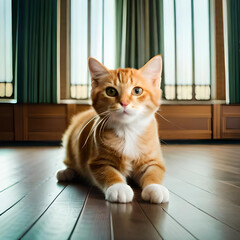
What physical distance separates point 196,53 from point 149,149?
3.92m

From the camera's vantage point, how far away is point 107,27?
4.58 metres

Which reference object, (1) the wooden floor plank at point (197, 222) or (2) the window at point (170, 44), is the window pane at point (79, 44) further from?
(1) the wooden floor plank at point (197, 222)

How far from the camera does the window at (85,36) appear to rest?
14.9 ft

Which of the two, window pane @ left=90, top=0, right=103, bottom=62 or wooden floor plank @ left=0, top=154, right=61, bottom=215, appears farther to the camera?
window pane @ left=90, top=0, right=103, bottom=62

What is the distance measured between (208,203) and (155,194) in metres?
0.21

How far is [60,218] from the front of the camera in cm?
82

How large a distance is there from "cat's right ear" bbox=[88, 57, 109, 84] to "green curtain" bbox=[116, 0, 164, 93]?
3.30 meters

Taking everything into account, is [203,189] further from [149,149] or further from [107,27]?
[107,27]

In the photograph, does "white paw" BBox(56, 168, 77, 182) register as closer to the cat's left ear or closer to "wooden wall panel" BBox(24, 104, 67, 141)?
the cat's left ear

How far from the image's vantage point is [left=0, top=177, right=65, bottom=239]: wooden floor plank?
72cm

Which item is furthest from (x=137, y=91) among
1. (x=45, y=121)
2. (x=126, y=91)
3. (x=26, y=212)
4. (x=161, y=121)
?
(x=45, y=121)

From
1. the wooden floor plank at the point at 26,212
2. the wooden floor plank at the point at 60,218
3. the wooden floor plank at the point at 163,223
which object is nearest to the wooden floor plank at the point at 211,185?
the wooden floor plank at the point at 163,223

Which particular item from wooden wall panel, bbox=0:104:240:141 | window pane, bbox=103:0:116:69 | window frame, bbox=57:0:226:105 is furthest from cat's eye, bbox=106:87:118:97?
window pane, bbox=103:0:116:69

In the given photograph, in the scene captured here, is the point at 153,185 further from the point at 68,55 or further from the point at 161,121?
the point at 68,55
